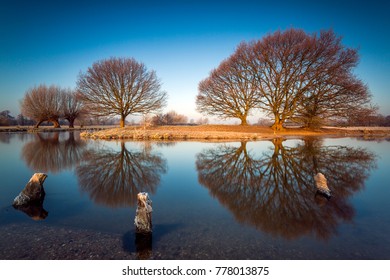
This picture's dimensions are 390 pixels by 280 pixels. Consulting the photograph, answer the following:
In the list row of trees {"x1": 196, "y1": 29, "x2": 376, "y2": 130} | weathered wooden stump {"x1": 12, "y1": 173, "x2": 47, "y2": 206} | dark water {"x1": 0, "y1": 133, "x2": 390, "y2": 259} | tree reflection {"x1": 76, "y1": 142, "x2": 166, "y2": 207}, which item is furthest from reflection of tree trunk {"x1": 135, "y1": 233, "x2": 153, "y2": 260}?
row of trees {"x1": 196, "y1": 29, "x2": 376, "y2": 130}

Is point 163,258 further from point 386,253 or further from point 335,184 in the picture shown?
point 335,184

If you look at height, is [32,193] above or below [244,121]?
below

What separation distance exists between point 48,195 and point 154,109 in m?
28.2

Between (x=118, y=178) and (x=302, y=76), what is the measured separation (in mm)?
26339

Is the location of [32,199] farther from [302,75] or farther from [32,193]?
[302,75]

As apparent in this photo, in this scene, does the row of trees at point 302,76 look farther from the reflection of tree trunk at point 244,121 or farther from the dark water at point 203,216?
the dark water at point 203,216

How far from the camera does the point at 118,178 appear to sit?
7527mm

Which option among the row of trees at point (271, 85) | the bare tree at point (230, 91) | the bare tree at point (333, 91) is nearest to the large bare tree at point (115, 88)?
the row of trees at point (271, 85)

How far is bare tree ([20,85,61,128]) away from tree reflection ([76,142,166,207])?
42.4m

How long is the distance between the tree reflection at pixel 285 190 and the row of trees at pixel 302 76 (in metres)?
18.7

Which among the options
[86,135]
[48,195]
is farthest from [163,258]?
[86,135]

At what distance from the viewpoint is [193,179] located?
759cm

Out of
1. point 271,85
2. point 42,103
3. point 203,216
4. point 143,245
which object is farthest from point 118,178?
point 42,103

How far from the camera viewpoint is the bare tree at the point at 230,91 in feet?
100
